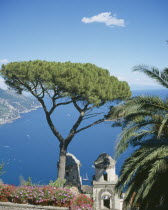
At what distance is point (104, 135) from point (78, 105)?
308 feet

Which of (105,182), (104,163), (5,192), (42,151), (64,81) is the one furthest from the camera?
(42,151)

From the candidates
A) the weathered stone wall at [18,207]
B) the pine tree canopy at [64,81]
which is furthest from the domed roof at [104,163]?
the weathered stone wall at [18,207]

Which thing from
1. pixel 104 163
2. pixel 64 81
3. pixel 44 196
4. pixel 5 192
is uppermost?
pixel 64 81

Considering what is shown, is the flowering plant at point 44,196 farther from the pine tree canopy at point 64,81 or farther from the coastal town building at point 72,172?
the coastal town building at point 72,172

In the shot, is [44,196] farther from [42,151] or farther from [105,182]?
[42,151]

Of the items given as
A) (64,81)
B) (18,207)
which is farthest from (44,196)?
(64,81)

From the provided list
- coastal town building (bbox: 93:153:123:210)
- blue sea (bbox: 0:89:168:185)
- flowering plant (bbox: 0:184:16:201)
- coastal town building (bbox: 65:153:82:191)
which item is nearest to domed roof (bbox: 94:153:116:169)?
coastal town building (bbox: 93:153:123:210)

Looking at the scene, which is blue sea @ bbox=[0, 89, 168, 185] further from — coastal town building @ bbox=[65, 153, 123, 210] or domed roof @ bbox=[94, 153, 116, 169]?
domed roof @ bbox=[94, 153, 116, 169]

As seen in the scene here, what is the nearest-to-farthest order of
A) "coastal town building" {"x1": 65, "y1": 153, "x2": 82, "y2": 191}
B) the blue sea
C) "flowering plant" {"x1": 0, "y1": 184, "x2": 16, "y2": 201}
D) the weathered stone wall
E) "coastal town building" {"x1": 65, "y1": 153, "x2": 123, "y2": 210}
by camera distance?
1. the weathered stone wall
2. "flowering plant" {"x1": 0, "y1": 184, "x2": 16, "y2": 201}
3. "coastal town building" {"x1": 65, "y1": 153, "x2": 123, "y2": 210}
4. "coastal town building" {"x1": 65, "y1": 153, "x2": 82, "y2": 191}
5. the blue sea

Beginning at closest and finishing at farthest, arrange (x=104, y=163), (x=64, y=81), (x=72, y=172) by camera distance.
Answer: (x=64, y=81)
(x=104, y=163)
(x=72, y=172)

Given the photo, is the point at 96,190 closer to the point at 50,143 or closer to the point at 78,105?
the point at 78,105

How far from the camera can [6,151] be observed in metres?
92.7

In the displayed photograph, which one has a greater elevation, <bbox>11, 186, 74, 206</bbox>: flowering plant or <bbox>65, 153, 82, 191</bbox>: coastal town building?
<bbox>65, 153, 82, 191</bbox>: coastal town building

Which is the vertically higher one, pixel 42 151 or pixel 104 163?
pixel 42 151
